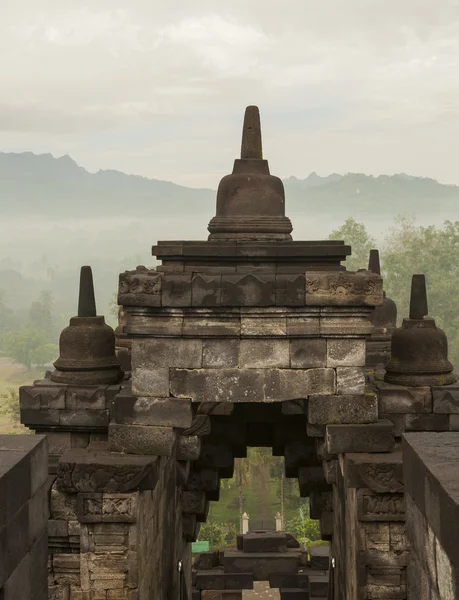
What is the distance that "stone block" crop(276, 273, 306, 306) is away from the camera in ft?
28.3

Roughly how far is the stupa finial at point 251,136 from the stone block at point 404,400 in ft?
13.1

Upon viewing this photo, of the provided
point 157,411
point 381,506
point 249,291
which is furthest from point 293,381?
point 381,506

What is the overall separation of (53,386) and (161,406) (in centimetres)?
187

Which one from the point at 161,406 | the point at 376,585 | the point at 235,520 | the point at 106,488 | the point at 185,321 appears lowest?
the point at 235,520

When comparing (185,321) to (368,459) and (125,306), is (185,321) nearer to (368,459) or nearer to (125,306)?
(125,306)

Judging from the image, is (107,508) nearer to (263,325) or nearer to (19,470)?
(263,325)

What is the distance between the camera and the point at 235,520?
3750cm

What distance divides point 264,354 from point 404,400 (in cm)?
185

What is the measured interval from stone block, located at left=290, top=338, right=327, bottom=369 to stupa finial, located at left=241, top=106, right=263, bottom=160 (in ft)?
12.5

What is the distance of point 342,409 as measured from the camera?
8914 mm

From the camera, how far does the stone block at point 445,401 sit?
9.56m

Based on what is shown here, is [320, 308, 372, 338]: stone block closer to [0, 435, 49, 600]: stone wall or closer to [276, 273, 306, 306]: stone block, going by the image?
[276, 273, 306, 306]: stone block

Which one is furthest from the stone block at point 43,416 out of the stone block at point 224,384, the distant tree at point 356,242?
the distant tree at point 356,242

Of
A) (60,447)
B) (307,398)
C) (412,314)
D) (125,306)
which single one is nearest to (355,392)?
(307,398)
